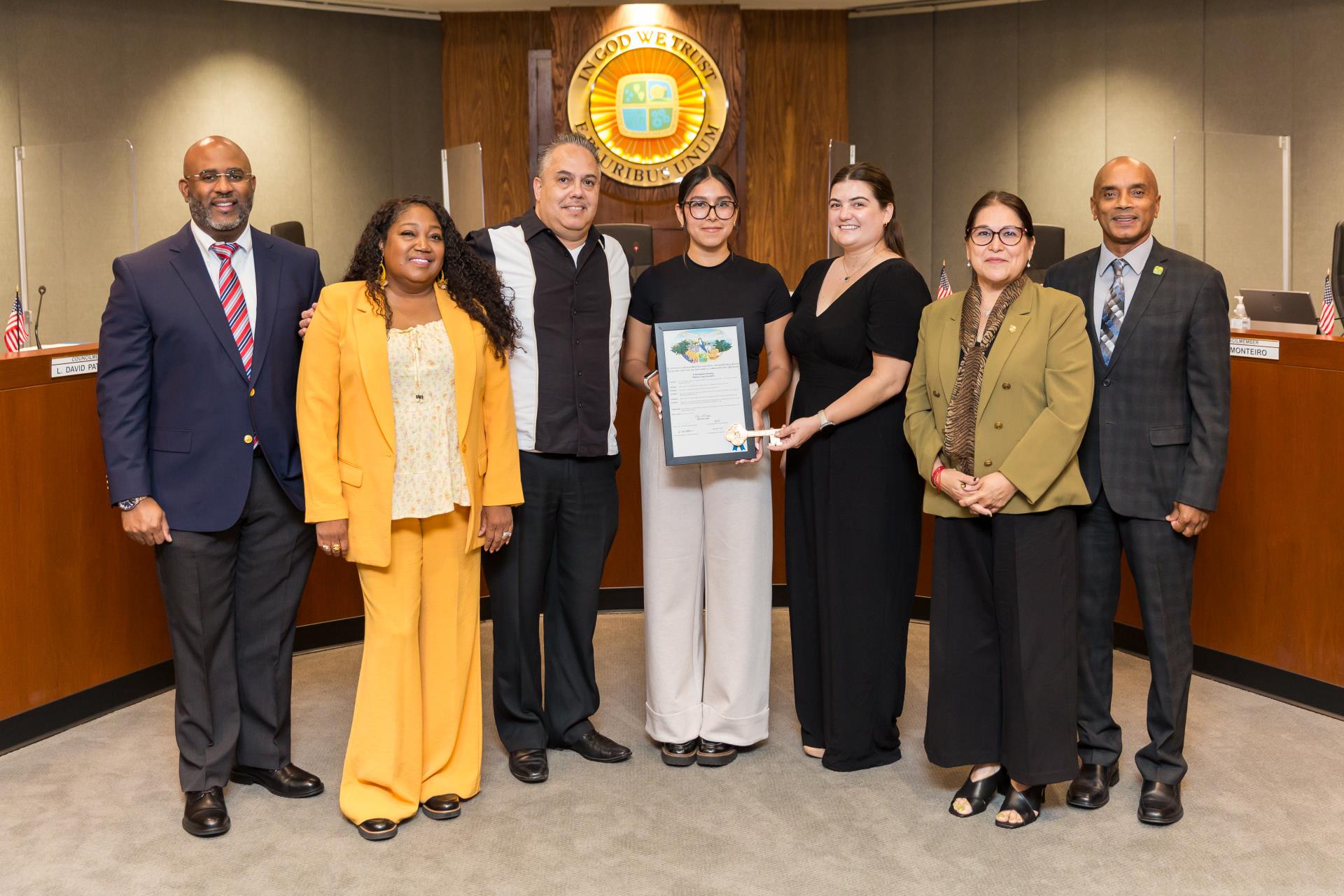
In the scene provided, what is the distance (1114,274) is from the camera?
11.7ft

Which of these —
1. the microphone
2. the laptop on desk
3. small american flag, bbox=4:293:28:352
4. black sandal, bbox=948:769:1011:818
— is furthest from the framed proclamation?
the laptop on desk

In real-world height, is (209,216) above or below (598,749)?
above

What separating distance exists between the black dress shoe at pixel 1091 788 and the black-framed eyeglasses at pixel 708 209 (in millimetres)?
2000

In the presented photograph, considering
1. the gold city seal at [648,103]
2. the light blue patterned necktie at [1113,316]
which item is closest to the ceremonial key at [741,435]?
the light blue patterned necktie at [1113,316]

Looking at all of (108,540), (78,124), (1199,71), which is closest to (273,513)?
(108,540)

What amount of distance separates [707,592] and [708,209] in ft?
4.13

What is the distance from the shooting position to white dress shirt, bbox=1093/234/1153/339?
11.5 ft

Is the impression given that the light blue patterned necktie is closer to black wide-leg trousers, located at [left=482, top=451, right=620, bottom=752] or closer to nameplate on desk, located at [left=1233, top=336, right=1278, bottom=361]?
nameplate on desk, located at [left=1233, top=336, right=1278, bottom=361]

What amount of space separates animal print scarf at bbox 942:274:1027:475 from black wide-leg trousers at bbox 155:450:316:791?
1.97 meters

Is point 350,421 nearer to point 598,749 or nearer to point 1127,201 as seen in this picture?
point 598,749

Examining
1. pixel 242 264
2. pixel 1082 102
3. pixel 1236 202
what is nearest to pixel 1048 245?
pixel 1236 202

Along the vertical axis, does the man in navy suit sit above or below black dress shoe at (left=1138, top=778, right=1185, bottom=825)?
above

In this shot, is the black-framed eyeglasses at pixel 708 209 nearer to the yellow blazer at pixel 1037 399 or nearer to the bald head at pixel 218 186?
the yellow blazer at pixel 1037 399

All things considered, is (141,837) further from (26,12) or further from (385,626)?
(26,12)
